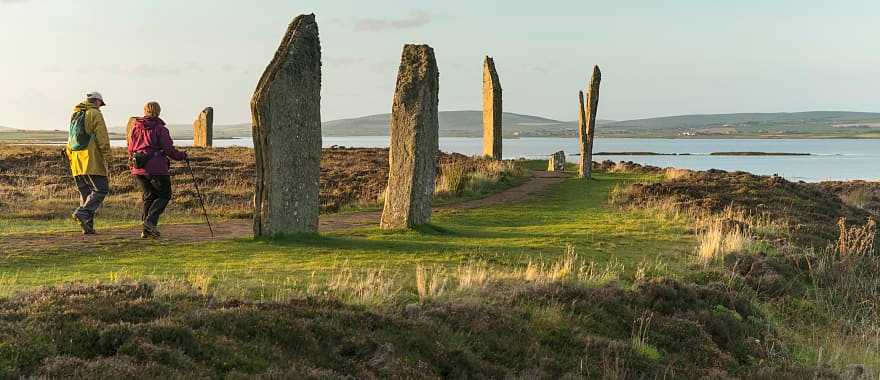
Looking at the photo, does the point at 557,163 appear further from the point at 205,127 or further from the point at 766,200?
the point at 205,127

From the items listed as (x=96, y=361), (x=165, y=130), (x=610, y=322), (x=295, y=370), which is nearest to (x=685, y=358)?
(x=610, y=322)

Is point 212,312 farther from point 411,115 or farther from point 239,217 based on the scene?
point 239,217

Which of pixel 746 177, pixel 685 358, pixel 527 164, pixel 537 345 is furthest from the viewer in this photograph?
pixel 527 164

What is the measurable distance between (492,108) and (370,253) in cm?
2297

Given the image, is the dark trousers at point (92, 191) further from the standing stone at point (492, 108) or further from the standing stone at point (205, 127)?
the standing stone at point (205, 127)

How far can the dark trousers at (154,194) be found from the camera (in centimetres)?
1432

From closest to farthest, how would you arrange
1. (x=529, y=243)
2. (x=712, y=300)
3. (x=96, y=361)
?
(x=96, y=361) < (x=712, y=300) < (x=529, y=243)

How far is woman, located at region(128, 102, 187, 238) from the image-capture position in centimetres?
1412

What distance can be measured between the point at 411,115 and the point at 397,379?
9556 millimetres

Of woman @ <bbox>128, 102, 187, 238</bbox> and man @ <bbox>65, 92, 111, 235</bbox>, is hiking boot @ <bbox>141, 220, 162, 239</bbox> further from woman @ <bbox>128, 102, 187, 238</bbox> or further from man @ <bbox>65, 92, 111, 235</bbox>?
man @ <bbox>65, 92, 111, 235</bbox>

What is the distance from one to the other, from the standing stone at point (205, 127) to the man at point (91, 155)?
32.7 m

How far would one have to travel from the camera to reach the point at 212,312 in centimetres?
827

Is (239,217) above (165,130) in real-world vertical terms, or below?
below

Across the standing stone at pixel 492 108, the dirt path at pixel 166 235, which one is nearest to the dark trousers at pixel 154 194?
the dirt path at pixel 166 235
